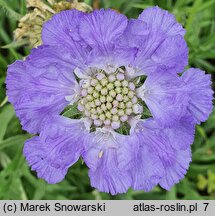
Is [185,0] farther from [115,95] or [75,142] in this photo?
[75,142]

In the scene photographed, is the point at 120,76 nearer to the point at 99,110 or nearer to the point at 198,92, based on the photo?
the point at 99,110

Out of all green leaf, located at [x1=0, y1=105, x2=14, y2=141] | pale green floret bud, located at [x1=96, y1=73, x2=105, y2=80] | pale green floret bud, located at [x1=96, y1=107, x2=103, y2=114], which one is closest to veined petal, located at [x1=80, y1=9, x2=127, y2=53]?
pale green floret bud, located at [x1=96, y1=73, x2=105, y2=80]

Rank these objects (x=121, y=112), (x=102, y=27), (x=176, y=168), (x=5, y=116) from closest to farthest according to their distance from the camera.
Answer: (x=102, y=27)
(x=121, y=112)
(x=176, y=168)
(x=5, y=116)

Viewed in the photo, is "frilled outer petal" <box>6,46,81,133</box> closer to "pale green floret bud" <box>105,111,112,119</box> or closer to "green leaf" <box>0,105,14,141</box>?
"pale green floret bud" <box>105,111,112,119</box>

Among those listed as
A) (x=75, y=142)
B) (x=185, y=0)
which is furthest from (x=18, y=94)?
(x=185, y=0)

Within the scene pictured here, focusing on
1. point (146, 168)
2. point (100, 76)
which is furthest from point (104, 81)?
point (146, 168)

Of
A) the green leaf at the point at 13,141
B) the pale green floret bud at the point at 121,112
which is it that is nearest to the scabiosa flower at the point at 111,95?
the pale green floret bud at the point at 121,112

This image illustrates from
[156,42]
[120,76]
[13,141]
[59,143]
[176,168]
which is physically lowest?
[13,141]
